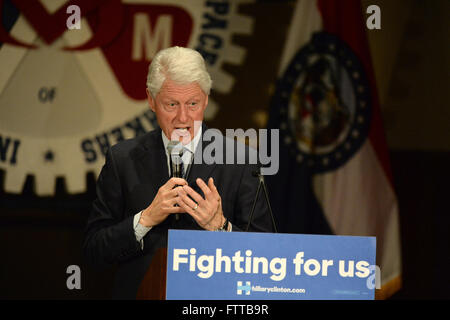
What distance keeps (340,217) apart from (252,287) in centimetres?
223

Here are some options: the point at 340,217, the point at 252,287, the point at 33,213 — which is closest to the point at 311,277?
the point at 252,287

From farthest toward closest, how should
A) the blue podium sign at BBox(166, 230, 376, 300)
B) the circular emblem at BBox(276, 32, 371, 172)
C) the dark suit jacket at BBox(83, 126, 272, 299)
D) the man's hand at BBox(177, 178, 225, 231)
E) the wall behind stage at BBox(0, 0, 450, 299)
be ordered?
1. the wall behind stage at BBox(0, 0, 450, 299)
2. the circular emblem at BBox(276, 32, 371, 172)
3. the dark suit jacket at BBox(83, 126, 272, 299)
4. the man's hand at BBox(177, 178, 225, 231)
5. the blue podium sign at BBox(166, 230, 376, 300)

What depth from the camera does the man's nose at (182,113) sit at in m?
2.24

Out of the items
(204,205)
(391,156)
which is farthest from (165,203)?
(391,156)

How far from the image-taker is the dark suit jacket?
214 centimetres

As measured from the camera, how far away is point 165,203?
76.1 inches

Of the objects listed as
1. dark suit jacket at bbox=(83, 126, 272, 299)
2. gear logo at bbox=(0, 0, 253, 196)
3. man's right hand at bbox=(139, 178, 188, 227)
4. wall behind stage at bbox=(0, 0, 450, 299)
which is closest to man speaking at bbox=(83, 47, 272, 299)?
dark suit jacket at bbox=(83, 126, 272, 299)

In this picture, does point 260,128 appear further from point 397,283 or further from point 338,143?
point 397,283

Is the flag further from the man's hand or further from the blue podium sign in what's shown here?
the blue podium sign

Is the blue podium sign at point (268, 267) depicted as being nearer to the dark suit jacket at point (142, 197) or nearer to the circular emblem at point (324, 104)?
the dark suit jacket at point (142, 197)

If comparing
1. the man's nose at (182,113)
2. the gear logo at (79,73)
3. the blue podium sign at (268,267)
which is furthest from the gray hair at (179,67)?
the gear logo at (79,73)

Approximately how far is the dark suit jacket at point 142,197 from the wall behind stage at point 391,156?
64.1 inches

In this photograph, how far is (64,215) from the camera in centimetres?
387

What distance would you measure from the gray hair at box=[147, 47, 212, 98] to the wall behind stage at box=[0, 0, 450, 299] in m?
1.63
